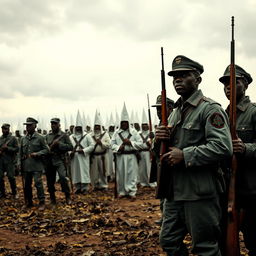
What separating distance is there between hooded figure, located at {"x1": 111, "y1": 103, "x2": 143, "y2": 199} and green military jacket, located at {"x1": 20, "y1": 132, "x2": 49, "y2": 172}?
106 inches

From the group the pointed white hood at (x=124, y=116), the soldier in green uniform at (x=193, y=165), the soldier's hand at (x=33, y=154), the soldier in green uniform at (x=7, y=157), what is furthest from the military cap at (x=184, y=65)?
the soldier in green uniform at (x=7, y=157)

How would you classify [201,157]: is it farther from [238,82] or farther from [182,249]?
[238,82]

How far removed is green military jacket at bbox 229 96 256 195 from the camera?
4.17m

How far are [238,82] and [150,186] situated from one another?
11.1 m

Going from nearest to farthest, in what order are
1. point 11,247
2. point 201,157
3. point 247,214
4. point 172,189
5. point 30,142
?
point 201,157
point 172,189
point 247,214
point 11,247
point 30,142

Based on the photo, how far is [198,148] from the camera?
3.57 metres

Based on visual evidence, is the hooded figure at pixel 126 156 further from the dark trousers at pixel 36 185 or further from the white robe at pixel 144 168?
the dark trousers at pixel 36 185

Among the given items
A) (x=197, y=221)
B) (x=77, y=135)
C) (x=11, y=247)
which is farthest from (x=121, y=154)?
(x=197, y=221)

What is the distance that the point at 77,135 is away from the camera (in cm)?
1470

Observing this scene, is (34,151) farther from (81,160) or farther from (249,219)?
(249,219)

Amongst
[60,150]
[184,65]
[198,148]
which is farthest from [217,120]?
[60,150]

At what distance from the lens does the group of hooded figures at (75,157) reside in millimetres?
10562

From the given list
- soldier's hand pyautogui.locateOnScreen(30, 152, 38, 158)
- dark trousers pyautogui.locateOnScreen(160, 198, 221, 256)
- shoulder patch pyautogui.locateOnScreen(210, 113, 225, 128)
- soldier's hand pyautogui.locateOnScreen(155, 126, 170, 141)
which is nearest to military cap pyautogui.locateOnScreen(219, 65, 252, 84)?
shoulder patch pyautogui.locateOnScreen(210, 113, 225, 128)

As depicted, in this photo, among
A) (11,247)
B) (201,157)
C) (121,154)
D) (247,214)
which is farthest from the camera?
(121,154)
